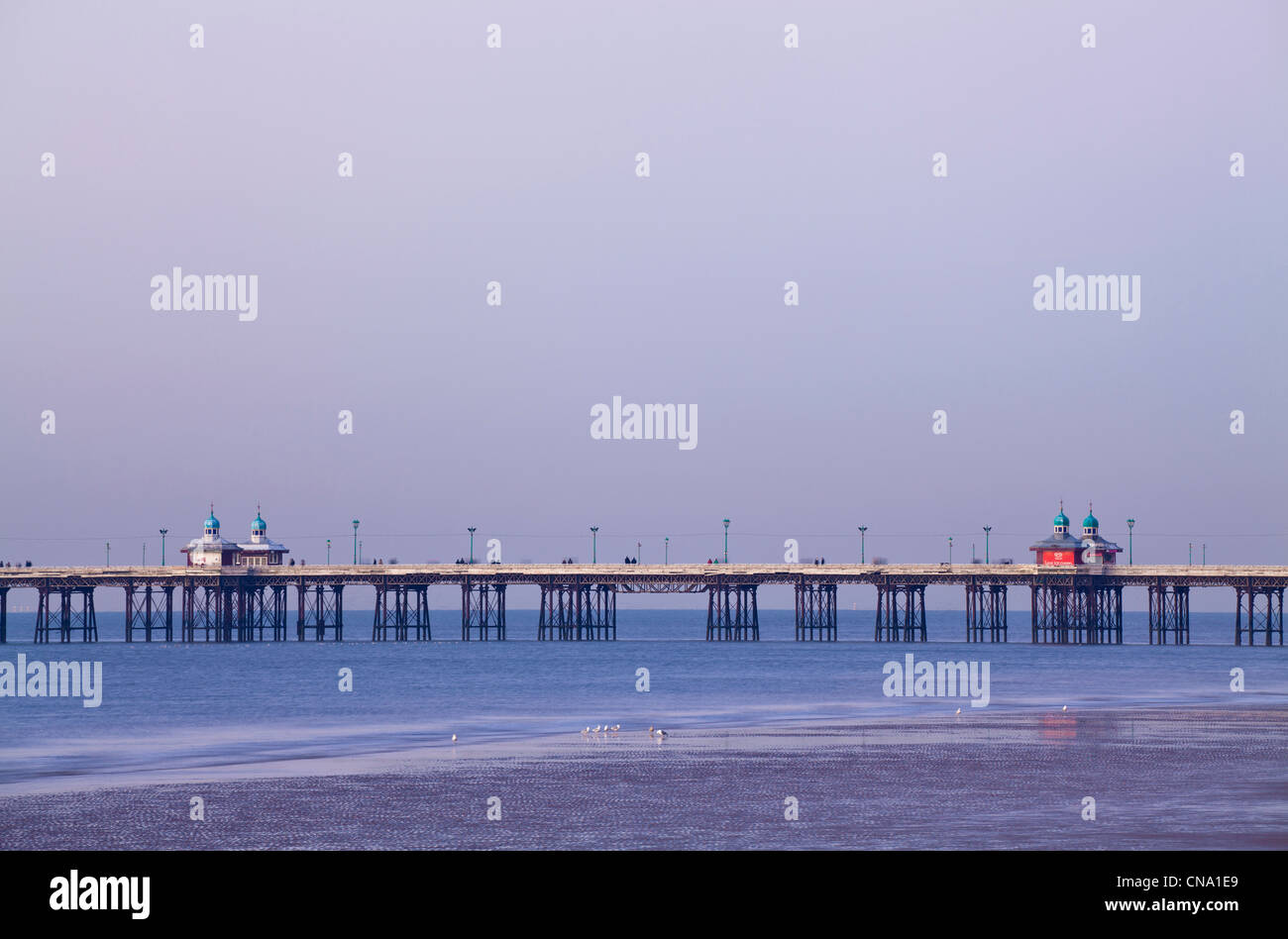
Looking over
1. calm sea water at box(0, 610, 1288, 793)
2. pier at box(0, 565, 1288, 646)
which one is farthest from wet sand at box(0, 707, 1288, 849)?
pier at box(0, 565, 1288, 646)

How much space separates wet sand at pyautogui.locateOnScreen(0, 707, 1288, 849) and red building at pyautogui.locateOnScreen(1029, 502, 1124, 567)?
73.7 meters

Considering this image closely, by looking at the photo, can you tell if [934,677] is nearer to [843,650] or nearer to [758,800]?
[843,650]

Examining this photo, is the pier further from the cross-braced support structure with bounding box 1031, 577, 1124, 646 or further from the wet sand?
the wet sand

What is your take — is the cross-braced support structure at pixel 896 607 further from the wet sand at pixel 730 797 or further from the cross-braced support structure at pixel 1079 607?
the wet sand at pixel 730 797

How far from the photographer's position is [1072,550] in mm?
117812

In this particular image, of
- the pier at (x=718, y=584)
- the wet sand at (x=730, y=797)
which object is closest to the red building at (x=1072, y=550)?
the pier at (x=718, y=584)

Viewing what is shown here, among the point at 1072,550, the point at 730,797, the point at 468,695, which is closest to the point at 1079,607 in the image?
the point at 1072,550

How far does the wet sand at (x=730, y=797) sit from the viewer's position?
26.5 m

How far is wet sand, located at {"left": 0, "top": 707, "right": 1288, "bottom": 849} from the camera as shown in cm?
2655

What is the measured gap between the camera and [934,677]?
8050cm

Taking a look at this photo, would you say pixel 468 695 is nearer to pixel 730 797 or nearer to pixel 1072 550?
pixel 730 797

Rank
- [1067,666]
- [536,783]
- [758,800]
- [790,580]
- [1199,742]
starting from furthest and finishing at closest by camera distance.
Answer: [790,580]
[1067,666]
[1199,742]
[536,783]
[758,800]
